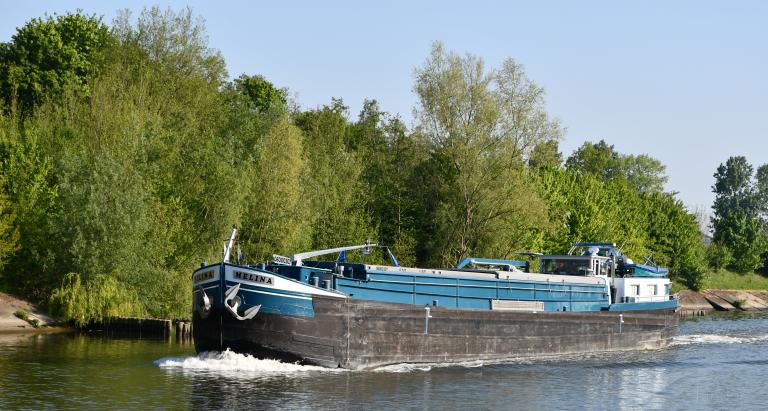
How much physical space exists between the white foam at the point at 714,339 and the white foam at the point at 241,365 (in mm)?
34052

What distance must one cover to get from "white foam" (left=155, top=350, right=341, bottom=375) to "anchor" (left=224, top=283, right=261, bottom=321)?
2.05 meters

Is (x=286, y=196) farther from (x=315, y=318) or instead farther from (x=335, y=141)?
(x=315, y=318)

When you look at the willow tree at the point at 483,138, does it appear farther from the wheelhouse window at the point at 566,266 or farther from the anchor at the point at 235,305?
the anchor at the point at 235,305

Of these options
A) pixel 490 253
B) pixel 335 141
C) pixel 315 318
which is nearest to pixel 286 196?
pixel 490 253

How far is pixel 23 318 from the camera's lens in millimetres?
58125

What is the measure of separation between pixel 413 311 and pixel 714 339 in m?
33.0

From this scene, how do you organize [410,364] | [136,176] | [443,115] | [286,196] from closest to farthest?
[410,364] → [136,176] → [286,196] → [443,115]

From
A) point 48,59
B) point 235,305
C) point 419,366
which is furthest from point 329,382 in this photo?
point 48,59

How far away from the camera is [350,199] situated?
282 feet

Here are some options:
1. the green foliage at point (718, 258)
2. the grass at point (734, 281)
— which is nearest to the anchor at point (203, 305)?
the grass at point (734, 281)

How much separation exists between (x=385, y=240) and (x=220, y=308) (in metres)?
49.8

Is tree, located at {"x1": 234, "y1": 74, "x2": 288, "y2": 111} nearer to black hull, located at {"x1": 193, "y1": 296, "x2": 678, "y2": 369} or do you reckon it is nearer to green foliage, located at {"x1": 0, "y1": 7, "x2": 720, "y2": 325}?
green foliage, located at {"x1": 0, "y1": 7, "x2": 720, "y2": 325}

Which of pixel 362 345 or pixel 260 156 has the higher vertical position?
pixel 260 156

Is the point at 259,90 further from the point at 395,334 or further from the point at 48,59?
the point at 395,334
